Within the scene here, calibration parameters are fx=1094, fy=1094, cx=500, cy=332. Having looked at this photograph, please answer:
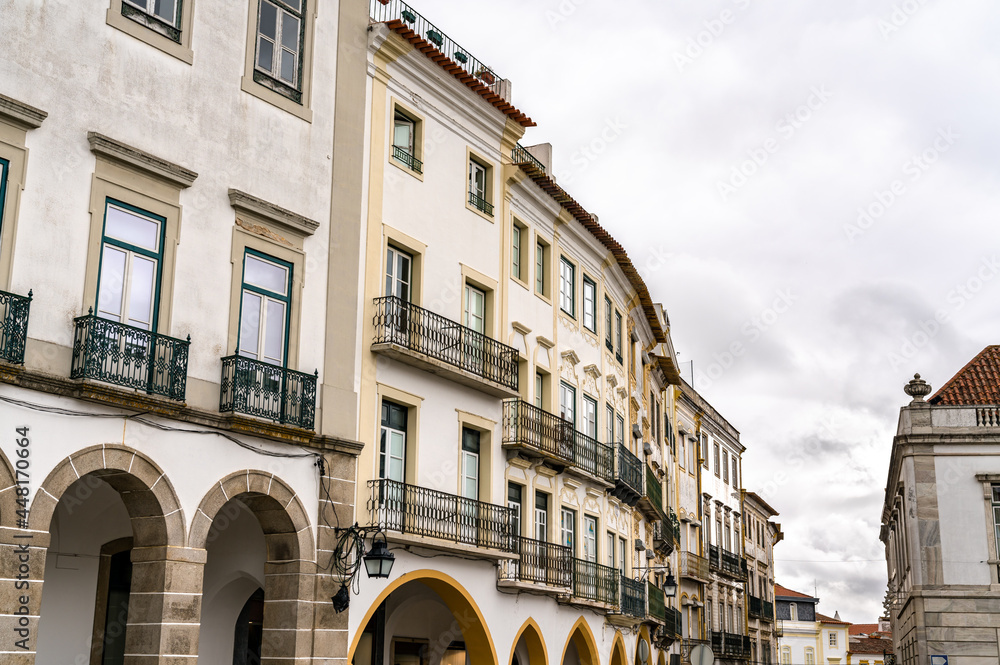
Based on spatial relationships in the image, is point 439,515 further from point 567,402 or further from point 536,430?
point 567,402

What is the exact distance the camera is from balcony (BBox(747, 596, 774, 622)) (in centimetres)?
6167

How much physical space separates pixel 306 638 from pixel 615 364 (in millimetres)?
17264

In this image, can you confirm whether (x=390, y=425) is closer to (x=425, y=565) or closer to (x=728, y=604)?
(x=425, y=565)

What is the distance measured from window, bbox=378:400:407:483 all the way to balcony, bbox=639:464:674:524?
1417 cm

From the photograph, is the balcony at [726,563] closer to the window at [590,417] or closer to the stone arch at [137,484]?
the window at [590,417]

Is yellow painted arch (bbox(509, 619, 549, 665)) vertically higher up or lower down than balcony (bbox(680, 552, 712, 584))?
lower down

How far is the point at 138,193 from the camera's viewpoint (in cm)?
1535

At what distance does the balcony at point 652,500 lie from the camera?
112ft

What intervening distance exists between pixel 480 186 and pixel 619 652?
14645 mm

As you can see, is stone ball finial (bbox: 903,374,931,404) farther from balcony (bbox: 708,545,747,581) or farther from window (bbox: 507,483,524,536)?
balcony (bbox: 708,545,747,581)

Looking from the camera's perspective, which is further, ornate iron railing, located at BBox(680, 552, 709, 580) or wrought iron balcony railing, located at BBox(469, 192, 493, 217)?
ornate iron railing, located at BBox(680, 552, 709, 580)

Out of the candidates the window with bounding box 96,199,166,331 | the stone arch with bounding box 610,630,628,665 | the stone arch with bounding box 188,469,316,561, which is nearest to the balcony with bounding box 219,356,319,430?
the stone arch with bounding box 188,469,316,561

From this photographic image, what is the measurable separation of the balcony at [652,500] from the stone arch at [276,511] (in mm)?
17261

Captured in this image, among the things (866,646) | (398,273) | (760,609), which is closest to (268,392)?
(398,273)
